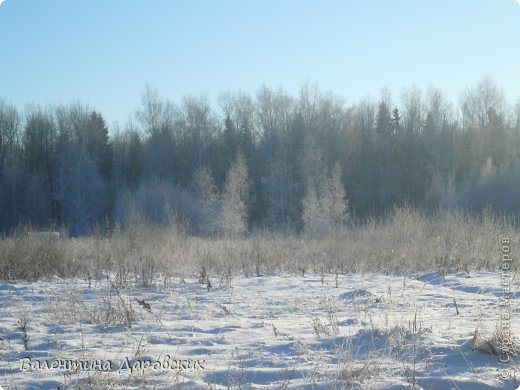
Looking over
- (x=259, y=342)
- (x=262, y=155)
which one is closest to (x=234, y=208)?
(x=262, y=155)

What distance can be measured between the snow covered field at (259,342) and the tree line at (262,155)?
87.8ft

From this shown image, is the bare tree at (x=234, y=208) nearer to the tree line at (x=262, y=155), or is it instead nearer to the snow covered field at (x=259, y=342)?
the tree line at (x=262, y=155)

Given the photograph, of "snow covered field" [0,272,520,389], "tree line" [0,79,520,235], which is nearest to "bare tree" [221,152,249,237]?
"tree line" [0,79,520,235]

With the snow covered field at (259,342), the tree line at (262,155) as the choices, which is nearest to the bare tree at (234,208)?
the tree line at (262,155)

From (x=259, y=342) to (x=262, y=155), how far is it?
37.2 metres

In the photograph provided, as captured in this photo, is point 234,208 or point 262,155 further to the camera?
point 262,155

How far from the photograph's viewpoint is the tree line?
123ft

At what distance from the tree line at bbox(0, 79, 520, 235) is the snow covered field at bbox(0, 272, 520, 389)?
26.7 metres

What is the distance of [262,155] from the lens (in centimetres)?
4150

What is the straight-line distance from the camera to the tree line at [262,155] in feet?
123

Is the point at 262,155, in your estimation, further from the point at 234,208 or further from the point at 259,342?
the point at 259,342

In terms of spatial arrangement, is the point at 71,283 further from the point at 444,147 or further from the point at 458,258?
the point at 444,147

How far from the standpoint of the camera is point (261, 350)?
4.32m

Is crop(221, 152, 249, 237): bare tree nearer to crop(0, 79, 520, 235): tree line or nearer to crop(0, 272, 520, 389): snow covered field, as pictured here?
crop(0, 79, 520, 235): tree line
